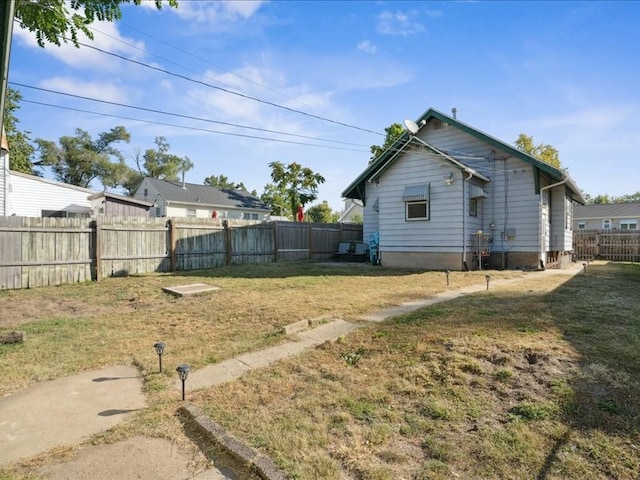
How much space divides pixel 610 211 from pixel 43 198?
43.5 m

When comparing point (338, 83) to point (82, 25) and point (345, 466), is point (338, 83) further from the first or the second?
point (345, 466)

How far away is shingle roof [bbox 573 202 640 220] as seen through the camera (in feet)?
107

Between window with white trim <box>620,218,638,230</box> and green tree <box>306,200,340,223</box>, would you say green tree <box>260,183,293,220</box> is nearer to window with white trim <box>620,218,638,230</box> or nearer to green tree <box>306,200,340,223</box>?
green tree <box>306,200,340,223</box>

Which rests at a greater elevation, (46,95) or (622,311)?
(46,95)

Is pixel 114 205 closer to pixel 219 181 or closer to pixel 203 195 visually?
pixel 203 195

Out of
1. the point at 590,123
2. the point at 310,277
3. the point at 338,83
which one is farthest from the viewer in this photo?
the point at 590,123

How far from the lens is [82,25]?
3062 millimetres

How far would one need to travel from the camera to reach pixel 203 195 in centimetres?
3456

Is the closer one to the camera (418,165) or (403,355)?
(403,355)

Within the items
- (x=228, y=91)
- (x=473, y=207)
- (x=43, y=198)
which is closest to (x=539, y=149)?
(x=473, y=207)

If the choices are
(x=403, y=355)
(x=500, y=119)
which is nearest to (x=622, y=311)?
(x=403, y=355)

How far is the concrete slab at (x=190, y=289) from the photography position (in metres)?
8.25

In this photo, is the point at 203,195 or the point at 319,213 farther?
the point at 319,213

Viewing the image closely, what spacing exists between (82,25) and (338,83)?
1048 centimetres
